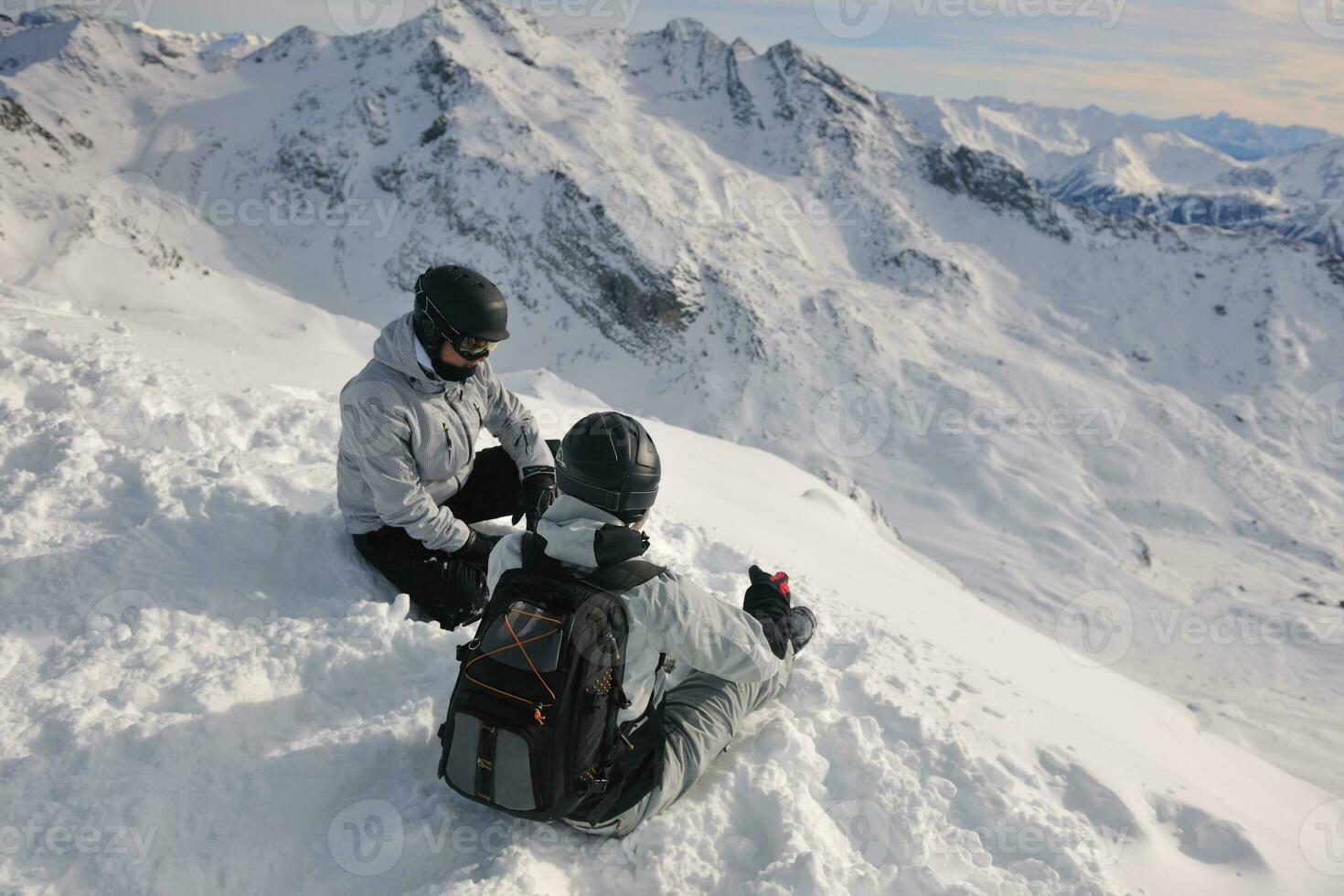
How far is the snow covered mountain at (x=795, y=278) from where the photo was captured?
50500 millimetres

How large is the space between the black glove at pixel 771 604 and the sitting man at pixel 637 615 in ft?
1.96

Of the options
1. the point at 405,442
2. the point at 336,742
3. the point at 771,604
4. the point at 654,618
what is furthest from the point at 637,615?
the point at 405,442

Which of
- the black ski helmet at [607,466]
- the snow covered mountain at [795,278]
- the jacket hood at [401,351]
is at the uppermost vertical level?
the black ski helmet at [607,466]

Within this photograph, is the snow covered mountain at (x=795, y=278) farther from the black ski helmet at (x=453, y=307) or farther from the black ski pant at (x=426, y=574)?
the black ski helmet at (x=453, y=307)

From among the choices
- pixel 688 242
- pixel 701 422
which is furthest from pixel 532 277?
pixel 701 422

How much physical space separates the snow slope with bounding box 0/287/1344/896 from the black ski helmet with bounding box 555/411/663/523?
5.73ft

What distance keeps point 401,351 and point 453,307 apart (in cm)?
55

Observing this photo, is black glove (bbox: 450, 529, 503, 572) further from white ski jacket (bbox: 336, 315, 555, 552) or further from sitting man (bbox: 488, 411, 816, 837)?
sitting man (bbox: 488, 411, 816, 837)

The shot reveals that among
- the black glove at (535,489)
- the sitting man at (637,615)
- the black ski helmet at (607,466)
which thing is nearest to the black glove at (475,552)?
the black glove at (535,489)

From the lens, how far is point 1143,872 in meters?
4.12

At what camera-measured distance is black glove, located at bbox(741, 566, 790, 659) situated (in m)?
4.26

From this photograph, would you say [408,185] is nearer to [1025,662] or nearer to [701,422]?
[701,422]

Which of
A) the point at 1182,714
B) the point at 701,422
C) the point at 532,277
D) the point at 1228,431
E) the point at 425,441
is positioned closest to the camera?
the point at 425,441

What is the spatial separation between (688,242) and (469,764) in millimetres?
77853
